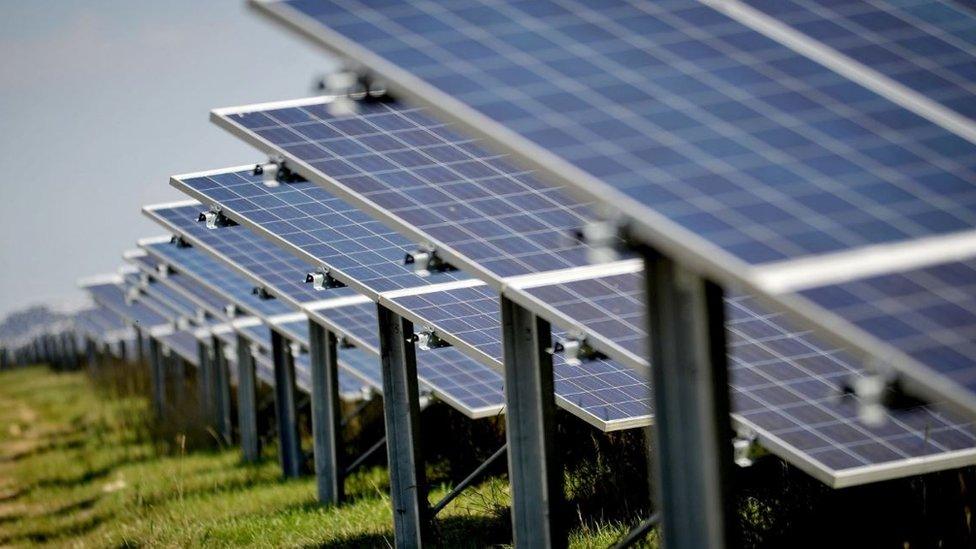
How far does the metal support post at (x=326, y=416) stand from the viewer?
56.1 feet

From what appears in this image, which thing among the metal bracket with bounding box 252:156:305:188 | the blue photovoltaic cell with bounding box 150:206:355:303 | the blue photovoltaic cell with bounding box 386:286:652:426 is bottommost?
the blue photovoltaic cell with bounding box 150:206:355:303

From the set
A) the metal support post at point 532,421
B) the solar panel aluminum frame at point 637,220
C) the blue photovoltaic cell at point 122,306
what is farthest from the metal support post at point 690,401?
the blue photovoltaic cell at point 122,306

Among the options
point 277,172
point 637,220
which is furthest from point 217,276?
point 637,220

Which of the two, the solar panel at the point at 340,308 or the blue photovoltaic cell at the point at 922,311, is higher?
the blue photovoltaic cell at the point at 922,311

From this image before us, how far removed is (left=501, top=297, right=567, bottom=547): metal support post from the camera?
31.7 ft

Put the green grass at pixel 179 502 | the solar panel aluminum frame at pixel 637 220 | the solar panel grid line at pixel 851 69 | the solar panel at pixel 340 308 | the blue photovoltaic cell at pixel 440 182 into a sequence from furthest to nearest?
the green grass at pixel 179 502, the solar panel at pixel 340 308, the blue photovoltaic cell at pixel 440 182, the solar panel grid line at pixel 851 69, the solar panel aluminum frame at pixel 637 220

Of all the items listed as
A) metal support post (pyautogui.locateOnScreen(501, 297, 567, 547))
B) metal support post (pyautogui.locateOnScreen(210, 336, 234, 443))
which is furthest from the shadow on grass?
metal support post (pyautogui.locateOnScreen(210, 336, 234, 443))

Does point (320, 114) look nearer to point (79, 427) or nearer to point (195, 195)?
point (195, 195)

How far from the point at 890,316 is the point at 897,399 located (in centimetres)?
58

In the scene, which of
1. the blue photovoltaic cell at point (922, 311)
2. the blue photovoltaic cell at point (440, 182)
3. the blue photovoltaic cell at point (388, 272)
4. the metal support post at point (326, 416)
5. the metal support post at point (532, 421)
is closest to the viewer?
the blue photovoltaic cell at point (922, 311)

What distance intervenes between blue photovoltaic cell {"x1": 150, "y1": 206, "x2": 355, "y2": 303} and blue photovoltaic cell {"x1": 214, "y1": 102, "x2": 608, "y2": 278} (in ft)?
17.3

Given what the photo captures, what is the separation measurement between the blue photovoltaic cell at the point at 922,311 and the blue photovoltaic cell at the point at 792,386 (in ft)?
8.89

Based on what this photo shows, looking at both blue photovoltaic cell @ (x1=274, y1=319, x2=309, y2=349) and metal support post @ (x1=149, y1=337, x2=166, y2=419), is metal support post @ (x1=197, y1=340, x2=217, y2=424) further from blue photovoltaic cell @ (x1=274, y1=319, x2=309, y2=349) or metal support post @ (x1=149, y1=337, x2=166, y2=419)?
blue photovoltaic cell @ (x1=274, y1=319, x2=309, y2=349)

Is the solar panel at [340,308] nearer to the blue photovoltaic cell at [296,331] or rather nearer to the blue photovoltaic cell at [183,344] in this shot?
A: the blue photovoltaic cell at [296,331]
